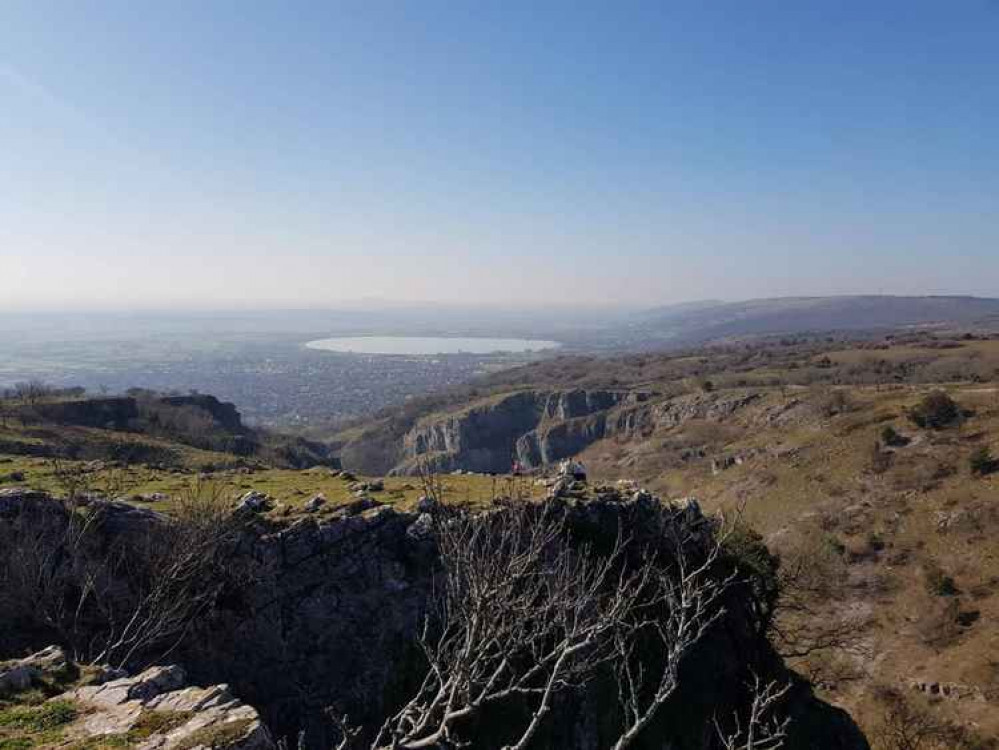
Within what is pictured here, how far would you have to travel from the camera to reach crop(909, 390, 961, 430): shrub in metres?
56.8

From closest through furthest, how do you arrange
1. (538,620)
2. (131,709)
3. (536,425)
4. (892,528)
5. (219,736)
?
1. (219,736)
2. (131,709)
3. (538,620)
4. (892,528)
5. (536,425)

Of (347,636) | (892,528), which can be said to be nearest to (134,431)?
(347,636)

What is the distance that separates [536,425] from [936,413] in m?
86.0

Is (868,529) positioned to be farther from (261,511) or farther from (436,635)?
Answer: (261,511)

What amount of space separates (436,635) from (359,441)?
117294 millimetres

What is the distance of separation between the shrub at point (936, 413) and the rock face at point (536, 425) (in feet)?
151

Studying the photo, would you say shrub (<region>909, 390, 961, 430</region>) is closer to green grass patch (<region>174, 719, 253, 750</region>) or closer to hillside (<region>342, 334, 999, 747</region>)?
hillside (<region>342, 334, 999, 747</region>)

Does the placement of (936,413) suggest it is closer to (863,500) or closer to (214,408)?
(863,500)

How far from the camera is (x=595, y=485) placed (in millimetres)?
25344

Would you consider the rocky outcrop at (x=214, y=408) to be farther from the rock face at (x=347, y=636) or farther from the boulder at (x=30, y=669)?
the boulder at (x=30, y=669)

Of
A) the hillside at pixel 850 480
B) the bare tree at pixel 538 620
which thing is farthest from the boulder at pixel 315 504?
the hillside at pixel 850 480

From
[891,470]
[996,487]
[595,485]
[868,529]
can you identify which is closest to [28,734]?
[595,485]

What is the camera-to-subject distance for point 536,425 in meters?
136

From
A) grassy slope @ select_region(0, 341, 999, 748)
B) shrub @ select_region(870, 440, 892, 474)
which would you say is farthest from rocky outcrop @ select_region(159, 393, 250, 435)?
shrub @ select_region(870, 440, 892, 474)
